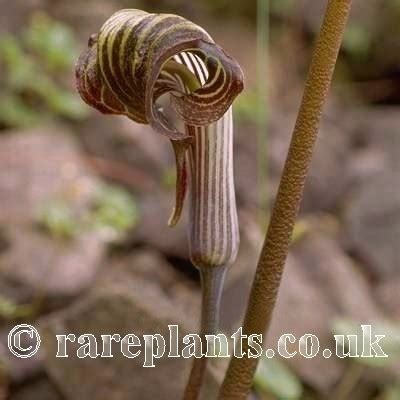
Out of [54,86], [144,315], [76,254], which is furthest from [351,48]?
[144,315]

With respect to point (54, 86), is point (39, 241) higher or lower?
lower

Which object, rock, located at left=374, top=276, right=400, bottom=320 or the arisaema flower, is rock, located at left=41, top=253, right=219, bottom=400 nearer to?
the arisaema flower

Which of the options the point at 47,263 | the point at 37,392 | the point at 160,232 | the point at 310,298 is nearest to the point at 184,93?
the point at 37,392

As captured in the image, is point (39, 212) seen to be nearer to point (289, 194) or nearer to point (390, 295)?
point (390, 295)

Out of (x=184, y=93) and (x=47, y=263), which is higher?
(x=184, y=93)

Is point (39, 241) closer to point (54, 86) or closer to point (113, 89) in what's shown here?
point (54, 86)
